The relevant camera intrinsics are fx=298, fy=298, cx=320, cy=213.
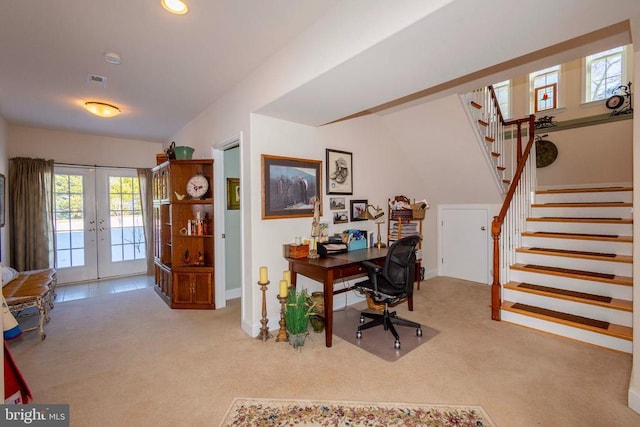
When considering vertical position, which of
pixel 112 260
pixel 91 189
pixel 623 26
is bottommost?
pixel 112 260

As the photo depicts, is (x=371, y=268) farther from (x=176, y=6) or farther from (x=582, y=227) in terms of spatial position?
(x=582, y=227)

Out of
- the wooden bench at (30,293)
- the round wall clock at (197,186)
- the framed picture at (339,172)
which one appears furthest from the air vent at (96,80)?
the framed picture at (339,172)

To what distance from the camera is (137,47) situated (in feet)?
7.86

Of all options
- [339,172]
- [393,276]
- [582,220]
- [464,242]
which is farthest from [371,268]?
[464,242]

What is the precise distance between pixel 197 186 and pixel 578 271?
4.49 metres

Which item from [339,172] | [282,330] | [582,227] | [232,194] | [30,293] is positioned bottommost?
[282,330]

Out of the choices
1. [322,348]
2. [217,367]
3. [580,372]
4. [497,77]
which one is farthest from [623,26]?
[217,367]

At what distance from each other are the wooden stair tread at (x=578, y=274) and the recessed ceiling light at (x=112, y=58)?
4.50m

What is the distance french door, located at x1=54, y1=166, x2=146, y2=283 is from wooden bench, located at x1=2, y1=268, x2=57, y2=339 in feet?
5.17

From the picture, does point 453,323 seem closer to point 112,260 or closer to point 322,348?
point 322,348

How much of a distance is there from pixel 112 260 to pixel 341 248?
4622 millimetres

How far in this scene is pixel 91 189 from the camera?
208 inches

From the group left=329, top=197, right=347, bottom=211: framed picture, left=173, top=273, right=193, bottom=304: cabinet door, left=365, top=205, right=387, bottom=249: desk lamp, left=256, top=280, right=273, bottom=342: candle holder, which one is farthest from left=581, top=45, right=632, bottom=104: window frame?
left=173, top=273, right=193, bottom=304: cabinet door

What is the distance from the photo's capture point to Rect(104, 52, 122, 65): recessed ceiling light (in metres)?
2.47
